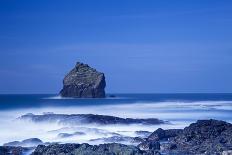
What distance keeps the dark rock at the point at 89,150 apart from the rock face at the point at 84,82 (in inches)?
3167

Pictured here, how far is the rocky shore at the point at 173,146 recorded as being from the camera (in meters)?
18.6

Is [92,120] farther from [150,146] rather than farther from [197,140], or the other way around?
[150,146]

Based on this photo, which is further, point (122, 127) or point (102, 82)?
point (102, 82)

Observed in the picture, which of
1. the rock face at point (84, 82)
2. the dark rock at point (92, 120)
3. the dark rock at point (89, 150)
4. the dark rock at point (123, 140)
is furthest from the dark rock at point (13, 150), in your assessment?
the rock face at point (84, 82)

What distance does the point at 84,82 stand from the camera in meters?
103

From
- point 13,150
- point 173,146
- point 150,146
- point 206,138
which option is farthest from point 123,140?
point 13,150

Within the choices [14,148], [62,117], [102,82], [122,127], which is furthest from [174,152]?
[102,82]

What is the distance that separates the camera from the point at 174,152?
72.2 ft

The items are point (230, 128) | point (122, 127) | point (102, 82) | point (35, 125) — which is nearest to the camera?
point (230, 128)

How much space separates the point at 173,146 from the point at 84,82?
3182 inches

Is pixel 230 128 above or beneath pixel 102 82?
beneath

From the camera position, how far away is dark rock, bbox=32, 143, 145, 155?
1808 cm

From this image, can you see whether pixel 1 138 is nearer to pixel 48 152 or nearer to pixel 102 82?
pixel 48 152

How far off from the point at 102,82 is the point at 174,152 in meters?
80.0
